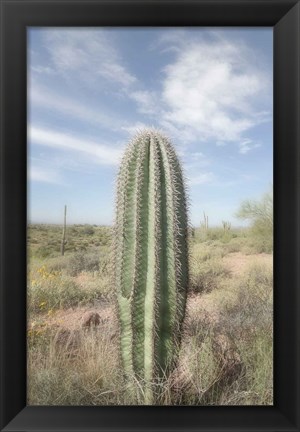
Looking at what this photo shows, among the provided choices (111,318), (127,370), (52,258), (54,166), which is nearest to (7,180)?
(54,166)

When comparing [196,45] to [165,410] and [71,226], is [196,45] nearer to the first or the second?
[71,226]

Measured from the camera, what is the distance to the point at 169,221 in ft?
3.24

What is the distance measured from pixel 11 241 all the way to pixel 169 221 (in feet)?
1.41

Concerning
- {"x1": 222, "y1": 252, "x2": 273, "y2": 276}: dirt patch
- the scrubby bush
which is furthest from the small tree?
the scrubby bush

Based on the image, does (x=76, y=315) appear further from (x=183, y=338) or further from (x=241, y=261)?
(x=241, y=261)

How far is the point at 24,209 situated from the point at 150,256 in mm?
364

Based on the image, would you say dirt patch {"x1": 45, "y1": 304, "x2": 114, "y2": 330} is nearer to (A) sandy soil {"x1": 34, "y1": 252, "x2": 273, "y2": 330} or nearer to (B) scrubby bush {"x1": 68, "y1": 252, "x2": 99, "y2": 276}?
(A) sandy soil {"x1": 34, "y1": 252, "x2": 273, "y2": 330}

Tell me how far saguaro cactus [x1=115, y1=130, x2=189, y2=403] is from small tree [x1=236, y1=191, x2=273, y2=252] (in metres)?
0.18

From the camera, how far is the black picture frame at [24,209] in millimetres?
911

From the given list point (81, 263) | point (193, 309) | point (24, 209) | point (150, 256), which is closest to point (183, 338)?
point (193, 309)

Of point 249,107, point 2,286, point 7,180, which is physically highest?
point 249,107

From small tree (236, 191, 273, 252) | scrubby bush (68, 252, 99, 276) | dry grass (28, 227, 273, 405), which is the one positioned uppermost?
small tree (236, 191, 273, 252)

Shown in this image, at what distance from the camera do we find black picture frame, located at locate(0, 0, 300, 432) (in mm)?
911

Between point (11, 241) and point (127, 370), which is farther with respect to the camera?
point (127, 370)
